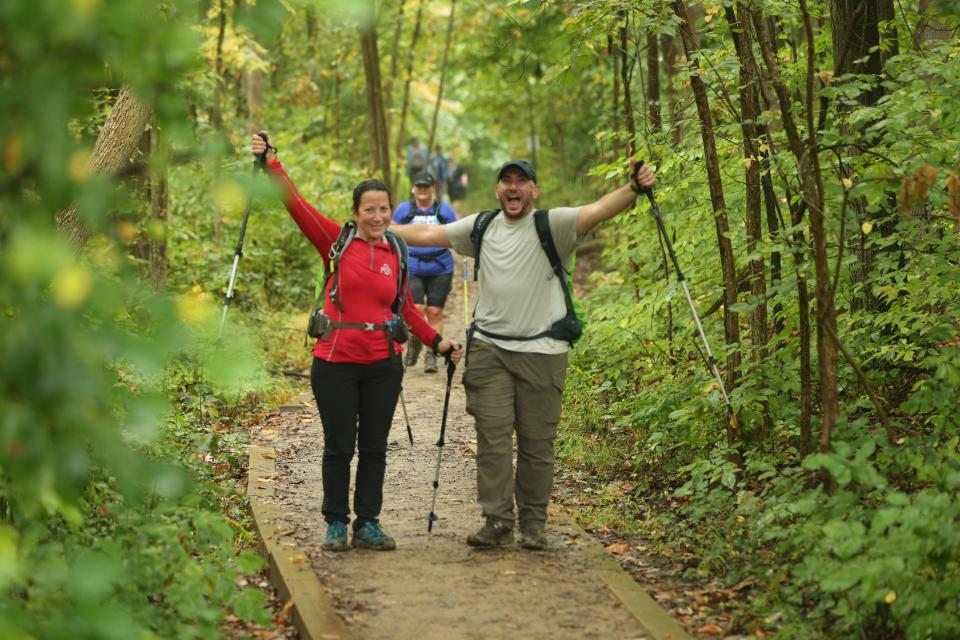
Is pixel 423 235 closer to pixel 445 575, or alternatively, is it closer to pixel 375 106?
pixel 445 575

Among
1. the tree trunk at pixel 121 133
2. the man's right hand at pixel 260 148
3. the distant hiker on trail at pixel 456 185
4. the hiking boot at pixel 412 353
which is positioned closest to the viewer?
the man's right hand at pixel 260 148

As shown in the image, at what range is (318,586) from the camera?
5871 millimetres

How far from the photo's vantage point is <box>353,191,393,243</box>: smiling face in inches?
252

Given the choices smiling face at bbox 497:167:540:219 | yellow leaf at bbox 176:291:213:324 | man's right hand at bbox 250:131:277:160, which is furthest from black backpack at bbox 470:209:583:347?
yellow leaf at bbox 176:291:213:324

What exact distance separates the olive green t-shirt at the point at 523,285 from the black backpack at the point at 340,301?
54cm

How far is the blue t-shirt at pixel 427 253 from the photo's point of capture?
11875 millimetres

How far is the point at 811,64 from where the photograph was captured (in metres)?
5.50

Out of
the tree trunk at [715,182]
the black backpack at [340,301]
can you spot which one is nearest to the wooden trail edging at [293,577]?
the black backpack at [340,301]

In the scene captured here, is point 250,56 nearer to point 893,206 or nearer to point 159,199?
point 159,199

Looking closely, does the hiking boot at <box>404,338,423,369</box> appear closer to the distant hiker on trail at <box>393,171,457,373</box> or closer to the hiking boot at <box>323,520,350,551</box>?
the distant hiker on trail at <box>393,171,457,373</box>

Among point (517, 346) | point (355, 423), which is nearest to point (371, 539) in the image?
point (355, 423)

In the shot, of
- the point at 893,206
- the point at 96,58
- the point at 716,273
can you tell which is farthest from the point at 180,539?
the point at 716,273

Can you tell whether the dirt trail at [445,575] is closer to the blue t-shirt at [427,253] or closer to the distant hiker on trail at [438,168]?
the blue t-shirt at [427,253]

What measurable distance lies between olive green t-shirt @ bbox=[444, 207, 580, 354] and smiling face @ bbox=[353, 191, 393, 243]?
2.20 ft
